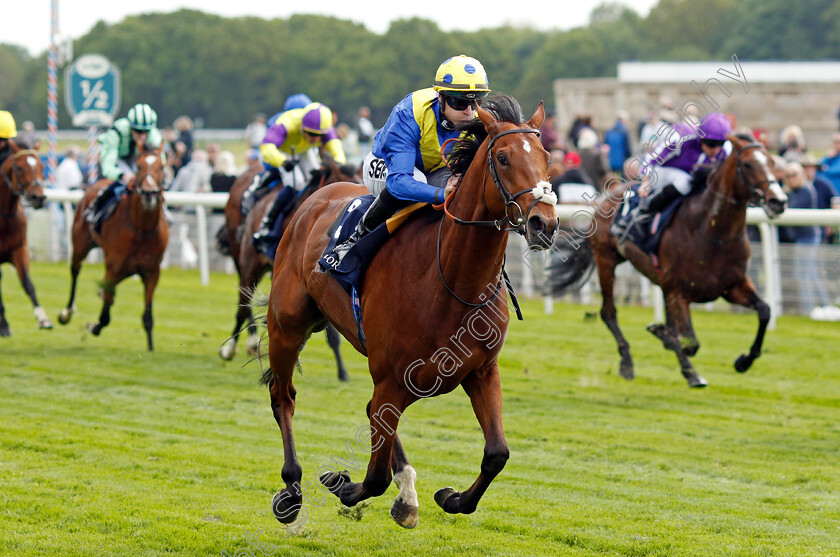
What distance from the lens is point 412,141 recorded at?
479 cm

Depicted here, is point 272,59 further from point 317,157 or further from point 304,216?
point 304,216

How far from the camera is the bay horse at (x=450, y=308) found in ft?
13.4

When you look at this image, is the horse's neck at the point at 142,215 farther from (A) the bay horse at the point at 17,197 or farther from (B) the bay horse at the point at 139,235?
(A) the bay horse at the point at 17,197

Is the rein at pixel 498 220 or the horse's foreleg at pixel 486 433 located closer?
the rein at pixel 498 220

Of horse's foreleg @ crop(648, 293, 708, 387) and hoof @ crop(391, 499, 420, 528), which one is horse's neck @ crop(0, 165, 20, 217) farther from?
hoof @ crop(391, 499, 420, 528)

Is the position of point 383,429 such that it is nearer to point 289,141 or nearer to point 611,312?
point 289,141

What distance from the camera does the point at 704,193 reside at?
8555 millimetres

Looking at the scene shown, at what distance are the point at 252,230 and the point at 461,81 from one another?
5.12 meters

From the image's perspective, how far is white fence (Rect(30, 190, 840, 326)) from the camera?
1097 cm

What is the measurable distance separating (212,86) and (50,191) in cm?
3918

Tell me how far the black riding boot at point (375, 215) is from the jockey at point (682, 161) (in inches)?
178

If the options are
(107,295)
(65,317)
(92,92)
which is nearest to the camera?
(107,295)

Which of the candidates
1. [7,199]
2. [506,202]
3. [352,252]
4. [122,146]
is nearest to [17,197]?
[7,199]

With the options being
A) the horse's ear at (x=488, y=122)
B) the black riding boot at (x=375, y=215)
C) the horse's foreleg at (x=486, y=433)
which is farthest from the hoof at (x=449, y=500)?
the horse's ear at (x=488, y=122)
